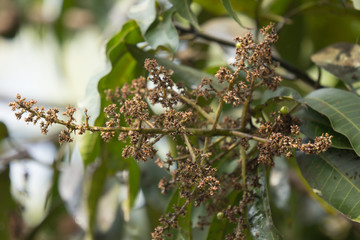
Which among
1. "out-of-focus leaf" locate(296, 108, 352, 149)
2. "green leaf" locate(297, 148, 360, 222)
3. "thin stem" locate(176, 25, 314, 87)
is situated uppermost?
"thin stem" locate(176, 25, 314, 87)

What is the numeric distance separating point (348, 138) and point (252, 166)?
0.61ft

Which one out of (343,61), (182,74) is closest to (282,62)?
(343,61)

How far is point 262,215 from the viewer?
90 cm

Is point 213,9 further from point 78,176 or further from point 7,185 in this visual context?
point 7,185

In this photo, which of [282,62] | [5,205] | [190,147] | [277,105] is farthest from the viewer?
[5,205]

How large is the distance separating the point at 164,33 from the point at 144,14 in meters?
0.08

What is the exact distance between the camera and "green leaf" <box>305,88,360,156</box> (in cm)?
83

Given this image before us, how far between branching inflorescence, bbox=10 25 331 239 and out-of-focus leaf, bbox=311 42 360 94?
299 millimetres

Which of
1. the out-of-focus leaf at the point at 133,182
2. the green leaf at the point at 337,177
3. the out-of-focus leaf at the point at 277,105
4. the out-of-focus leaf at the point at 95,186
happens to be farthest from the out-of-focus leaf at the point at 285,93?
the out-of-focus leaf at the point at 95,186

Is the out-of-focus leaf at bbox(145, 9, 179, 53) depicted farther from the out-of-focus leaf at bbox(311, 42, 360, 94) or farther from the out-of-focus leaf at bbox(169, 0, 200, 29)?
the out-of-focus leaf at bbox(311, 42, 360, 94)

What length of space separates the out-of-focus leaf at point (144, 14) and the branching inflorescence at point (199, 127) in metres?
0.21

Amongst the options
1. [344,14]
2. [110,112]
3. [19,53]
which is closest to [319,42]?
[344,14]

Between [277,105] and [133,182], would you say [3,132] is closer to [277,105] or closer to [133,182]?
[133,182]

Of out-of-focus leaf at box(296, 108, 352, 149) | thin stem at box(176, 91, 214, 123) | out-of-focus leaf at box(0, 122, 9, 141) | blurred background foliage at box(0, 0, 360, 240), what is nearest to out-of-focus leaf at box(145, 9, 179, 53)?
blurred background foliage at box(0, 0, 360, 240)
